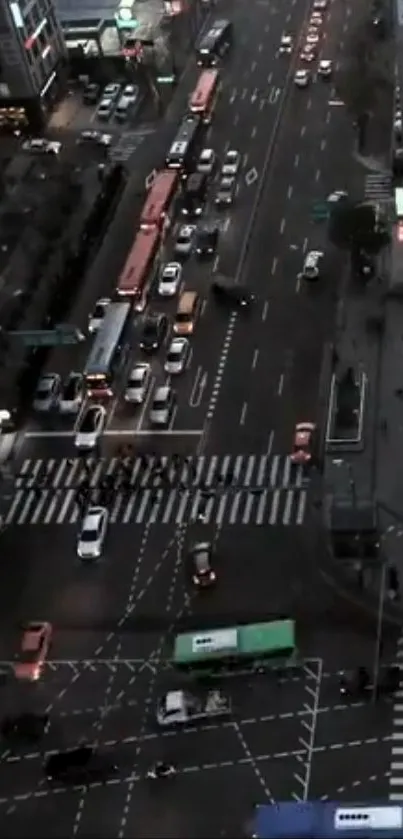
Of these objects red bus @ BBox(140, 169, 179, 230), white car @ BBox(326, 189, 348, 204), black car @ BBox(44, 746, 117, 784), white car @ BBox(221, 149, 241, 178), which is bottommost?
black car @ BBox(44, 746, 117, 784)

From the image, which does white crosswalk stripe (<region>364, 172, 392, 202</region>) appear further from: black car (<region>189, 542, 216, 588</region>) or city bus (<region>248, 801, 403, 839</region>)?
city bus (<region>248, 801, 403, 839</region>)

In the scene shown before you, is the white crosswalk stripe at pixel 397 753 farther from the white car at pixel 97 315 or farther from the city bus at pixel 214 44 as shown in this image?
the city bus at pixel 214 44

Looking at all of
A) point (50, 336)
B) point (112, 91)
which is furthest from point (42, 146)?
point (50, 336)

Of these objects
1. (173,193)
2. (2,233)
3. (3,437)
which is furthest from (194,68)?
(3,437)

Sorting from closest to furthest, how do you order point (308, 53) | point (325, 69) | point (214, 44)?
point (325, 69) → point (308, 53) → point (214, 44)

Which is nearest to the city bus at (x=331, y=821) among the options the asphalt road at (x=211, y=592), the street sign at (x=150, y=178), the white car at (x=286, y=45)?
the asphalt road at (x=211, y=592)

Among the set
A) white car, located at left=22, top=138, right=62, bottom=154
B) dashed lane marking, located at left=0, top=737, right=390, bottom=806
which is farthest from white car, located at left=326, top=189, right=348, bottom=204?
dashed lane marking, located at left=0, top=737, right=390, bottom=806

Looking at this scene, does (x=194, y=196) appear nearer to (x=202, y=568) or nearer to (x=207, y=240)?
(x=207, y=240)
